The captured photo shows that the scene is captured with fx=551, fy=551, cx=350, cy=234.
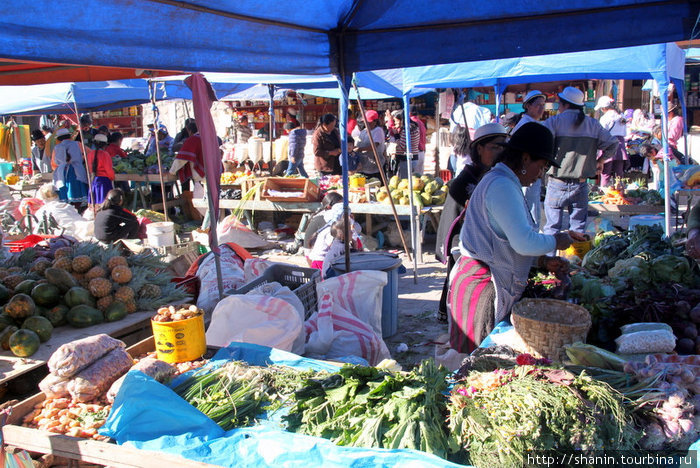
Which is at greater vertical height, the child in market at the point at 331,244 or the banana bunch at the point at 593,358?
the child in market at the point at 331,244

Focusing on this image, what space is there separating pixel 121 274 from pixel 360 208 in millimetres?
4655

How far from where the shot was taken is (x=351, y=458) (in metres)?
2.03

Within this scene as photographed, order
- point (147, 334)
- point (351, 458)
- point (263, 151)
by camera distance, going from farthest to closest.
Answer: point (263, 151)
point (147, 334)
point (351, 458)

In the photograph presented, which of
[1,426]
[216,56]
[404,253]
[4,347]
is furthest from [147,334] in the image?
[404,253]

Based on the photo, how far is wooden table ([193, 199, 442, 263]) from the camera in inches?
321

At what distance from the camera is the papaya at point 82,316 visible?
3.91 metres

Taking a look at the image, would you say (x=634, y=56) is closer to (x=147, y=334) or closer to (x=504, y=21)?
(x=504, y=21)

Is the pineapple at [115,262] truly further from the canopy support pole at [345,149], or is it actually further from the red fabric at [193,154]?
the red fabric at [193,154]

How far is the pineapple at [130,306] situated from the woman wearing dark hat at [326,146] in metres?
6.55

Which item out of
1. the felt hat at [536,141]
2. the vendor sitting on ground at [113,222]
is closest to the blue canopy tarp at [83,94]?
the vendor sitting on ground at [113,222]

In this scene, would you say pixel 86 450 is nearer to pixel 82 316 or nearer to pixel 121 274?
pixel 82 316

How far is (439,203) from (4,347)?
6.10 m

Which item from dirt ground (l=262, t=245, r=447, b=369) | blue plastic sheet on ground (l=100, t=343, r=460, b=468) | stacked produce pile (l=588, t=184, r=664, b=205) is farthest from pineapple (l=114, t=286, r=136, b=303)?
stacked produce pile (l=588, t=184, r=664, b=205)

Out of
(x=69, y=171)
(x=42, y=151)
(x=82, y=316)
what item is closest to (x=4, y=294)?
(x=82, y=316)
